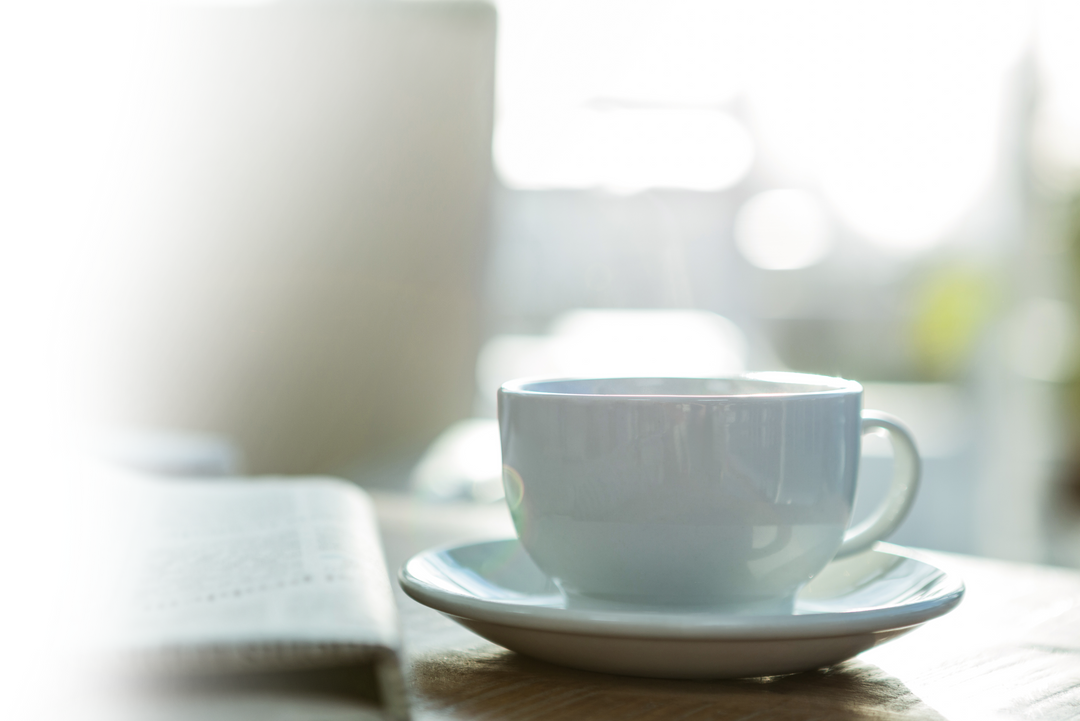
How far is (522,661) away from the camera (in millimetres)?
309

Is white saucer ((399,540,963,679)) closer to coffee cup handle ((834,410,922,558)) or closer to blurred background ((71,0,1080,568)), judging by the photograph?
coffee cup handle ((834,410,922,558))

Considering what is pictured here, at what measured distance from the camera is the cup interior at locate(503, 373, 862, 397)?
A: 0.36 meters

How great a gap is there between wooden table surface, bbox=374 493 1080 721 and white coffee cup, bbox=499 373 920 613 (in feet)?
0.12

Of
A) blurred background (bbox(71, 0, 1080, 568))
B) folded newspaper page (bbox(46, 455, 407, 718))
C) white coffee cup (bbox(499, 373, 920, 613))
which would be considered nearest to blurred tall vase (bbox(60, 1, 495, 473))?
blurred background (bbox(71, 0, 1080, 568))

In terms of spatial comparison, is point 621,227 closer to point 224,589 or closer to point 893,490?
point 893,490

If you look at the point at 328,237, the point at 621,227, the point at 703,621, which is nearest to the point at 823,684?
the point at 703,621

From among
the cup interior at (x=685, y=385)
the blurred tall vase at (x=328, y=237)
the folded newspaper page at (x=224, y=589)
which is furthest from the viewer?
the blurred tall vase at (x=328, y=237)

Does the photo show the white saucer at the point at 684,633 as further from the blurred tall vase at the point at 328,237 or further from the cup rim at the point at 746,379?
the blurred tall vase at the point at 328,237

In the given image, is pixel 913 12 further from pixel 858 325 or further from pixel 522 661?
pixel 522 661

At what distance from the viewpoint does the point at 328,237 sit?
170 centimetres

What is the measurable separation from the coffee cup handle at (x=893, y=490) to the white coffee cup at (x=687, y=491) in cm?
4

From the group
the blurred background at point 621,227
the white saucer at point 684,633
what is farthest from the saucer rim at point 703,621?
the blurred background at point 621,227

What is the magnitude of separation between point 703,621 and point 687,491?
0.05 m

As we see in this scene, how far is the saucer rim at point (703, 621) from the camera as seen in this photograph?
26 cm
